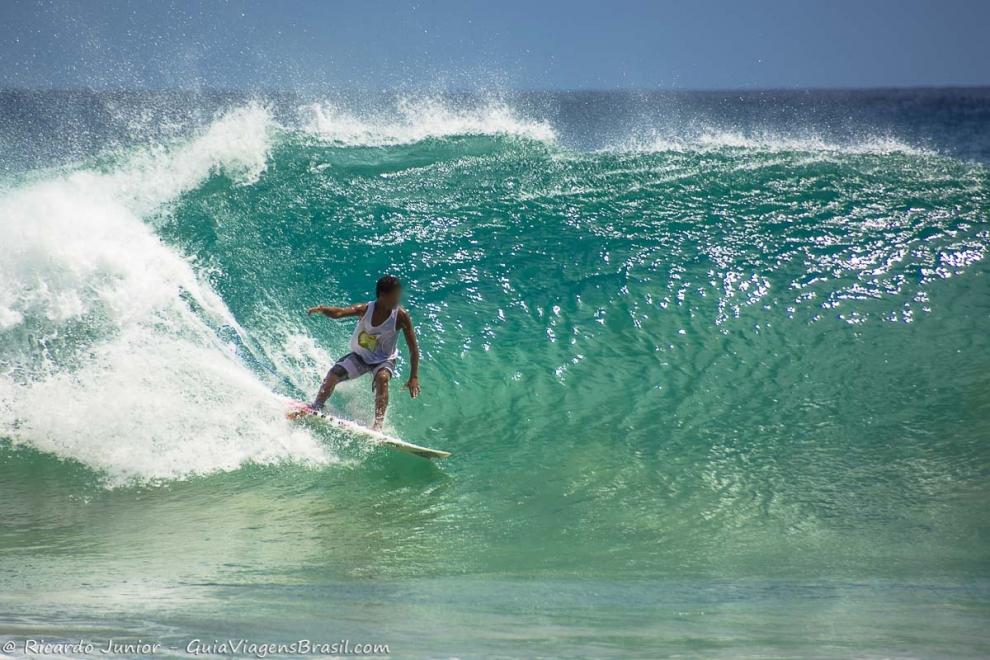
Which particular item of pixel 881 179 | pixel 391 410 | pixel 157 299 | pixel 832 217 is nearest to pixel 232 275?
pixel 157 299

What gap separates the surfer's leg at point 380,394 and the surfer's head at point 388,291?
0.55 m

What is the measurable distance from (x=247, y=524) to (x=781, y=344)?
5599 mm

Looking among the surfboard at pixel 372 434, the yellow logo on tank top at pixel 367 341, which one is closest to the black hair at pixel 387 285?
the yellow logo on tank top at pixel 367 341

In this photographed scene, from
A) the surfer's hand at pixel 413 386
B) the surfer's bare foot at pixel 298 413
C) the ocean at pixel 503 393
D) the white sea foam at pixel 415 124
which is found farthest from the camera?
the white sea foam at pixel 415 124

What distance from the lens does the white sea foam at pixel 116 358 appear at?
6.79 meters

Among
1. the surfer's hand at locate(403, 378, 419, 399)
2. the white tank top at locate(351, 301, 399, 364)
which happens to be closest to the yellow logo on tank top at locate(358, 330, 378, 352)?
the white tank top at locate(351, 301, 399, 364)

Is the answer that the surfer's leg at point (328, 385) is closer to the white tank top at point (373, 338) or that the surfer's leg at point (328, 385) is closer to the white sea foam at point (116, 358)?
the white tank top at point (373, 338)

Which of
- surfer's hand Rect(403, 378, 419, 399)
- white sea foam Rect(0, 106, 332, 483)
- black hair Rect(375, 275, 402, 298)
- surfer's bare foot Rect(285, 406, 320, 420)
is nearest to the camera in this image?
white sea foam Rect(0, 106, 332, 483)

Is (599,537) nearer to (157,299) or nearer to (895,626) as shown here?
(895,626)

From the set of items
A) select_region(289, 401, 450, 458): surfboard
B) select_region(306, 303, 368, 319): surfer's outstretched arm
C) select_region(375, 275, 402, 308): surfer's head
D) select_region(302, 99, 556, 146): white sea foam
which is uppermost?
select_region(302, 99, 556, 146): white sea foam

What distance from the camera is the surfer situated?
7.31 metres

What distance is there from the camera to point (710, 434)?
7465mm

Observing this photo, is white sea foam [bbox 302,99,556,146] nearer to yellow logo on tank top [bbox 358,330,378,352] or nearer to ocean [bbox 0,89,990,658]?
ocean [bbox 0,89,990,658]

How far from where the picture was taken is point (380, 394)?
7.34m
